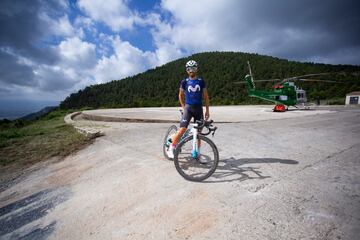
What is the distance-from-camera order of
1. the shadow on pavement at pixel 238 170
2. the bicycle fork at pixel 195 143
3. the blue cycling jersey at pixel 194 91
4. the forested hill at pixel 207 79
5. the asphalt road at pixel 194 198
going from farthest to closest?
1. the forested hill at pixel 207 79
2. the blue cycling jersey at pixel 194 91
3. the bicycle fork at pixel 195 143
4. the shadow on pavement at pixel 238 170
5. the asphalt road at pixel 194 198

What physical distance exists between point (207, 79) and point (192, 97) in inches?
3909

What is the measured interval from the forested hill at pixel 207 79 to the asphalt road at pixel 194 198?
74.9 metres

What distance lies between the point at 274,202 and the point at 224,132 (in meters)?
5.49

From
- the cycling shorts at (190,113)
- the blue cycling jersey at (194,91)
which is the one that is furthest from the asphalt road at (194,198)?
the blue cycling jersey at (194,91)

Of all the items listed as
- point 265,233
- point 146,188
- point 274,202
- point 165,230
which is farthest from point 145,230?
point 274,202

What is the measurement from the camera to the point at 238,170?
436 centimetres

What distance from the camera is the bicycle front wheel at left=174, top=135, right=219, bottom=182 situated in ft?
13.2

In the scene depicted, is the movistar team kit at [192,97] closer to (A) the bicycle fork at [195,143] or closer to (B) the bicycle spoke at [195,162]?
(A) the bicycle fork at [195,143]

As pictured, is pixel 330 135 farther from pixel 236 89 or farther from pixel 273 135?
pixel 236 89

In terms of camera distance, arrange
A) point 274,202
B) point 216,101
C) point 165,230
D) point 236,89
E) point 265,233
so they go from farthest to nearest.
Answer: point 236,89
point 216,101
point 274,202
point 165,230
point 265,233

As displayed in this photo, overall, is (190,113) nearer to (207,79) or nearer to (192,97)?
(192,97)

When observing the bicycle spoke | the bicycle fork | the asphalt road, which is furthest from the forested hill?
the bicycle fork

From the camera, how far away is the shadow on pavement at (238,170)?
396cm

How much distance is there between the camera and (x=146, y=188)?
3783mm
